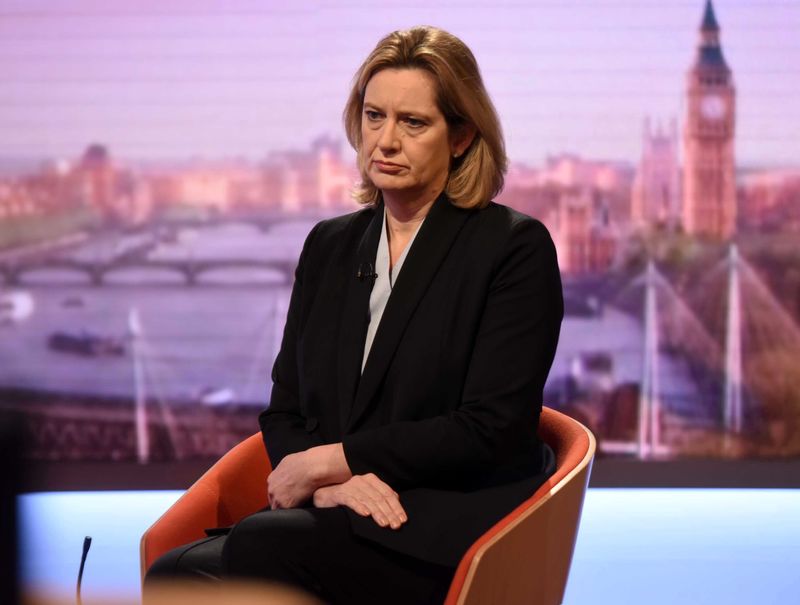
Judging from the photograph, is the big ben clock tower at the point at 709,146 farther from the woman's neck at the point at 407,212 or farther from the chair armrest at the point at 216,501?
the chair armrest at the point at 216,501

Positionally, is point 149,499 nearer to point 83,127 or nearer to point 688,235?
point 83,127

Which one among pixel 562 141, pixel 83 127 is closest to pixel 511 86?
pixel 562 141

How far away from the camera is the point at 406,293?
92.0 inches

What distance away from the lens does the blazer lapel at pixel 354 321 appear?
2348mm

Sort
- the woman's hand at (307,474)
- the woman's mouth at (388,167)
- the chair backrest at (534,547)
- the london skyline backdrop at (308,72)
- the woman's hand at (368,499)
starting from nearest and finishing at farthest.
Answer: the chair backrest at (534,547) < the woman's hand at (368,499) < the woman's hand at (307,474) < the woman's mouth at (388,167) < the london skyline backdrop at (308,72)

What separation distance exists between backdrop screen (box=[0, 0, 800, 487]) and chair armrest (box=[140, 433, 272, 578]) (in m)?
2.55

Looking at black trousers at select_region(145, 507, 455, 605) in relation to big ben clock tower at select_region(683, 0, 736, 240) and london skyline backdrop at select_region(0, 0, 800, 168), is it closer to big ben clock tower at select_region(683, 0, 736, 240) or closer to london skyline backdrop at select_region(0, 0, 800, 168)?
london skyline backdrop at select_region(0, 0, 800, 168)

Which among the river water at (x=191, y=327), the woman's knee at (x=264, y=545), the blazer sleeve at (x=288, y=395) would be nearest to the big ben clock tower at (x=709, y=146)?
the river water at (x=191, y=327)

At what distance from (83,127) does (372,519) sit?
3533 millimetres

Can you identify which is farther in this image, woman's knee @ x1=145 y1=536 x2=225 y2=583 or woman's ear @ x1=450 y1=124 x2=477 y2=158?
woman's ear @ x1=450 y1=124 x2=477 y2=158

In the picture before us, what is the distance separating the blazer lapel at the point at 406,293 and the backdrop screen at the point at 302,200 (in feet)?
9.16

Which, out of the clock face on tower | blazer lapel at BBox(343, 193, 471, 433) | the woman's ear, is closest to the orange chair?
blazer lapel at BBox(343, 193, 471, 433)

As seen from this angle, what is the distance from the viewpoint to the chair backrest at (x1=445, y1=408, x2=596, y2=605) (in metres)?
2.05

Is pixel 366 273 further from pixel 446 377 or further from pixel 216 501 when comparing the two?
pixel 216 501
